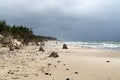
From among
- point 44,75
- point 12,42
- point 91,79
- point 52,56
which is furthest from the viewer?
point 12,42

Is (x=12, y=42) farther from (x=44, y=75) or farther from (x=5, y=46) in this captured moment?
(x=44, y=75)

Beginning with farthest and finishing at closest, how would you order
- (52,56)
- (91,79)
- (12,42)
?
(12,42)
(52,56)
(91,79)

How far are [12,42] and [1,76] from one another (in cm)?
2431

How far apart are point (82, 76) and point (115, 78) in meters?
1.24

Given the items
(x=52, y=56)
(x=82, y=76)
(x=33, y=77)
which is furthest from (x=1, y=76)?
(x=52, y=56)

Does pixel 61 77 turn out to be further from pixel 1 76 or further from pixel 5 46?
pixel 5 46

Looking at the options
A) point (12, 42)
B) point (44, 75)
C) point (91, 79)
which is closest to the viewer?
point (91, 79)

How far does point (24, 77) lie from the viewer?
30.6ft

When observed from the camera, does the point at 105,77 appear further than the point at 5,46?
No

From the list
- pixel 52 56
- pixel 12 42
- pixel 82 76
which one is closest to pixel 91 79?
pixel 82 76

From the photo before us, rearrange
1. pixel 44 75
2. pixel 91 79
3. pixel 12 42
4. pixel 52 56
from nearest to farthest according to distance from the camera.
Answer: pixel 91 79 → pixel 44 75 → pixel 52 56 → pixel 12 42

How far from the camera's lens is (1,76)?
9.30 meters

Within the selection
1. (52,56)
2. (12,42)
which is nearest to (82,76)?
(52,56)

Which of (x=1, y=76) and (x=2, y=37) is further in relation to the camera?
(x=2, y=37)
